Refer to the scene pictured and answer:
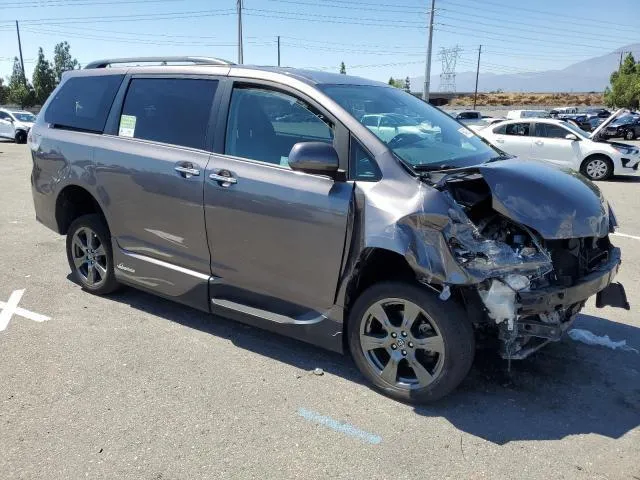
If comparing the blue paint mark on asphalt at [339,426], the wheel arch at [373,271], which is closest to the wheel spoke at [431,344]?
the wheel arch at [373,271]

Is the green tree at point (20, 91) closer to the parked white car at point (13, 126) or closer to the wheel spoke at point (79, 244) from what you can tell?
the parked white car at point (13, 126)

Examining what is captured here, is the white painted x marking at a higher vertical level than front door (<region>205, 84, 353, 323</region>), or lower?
lower

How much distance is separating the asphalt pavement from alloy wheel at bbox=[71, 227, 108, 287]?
0.40 meters

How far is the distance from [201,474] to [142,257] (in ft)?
7.06

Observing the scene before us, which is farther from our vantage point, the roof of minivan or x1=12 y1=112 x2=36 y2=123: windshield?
x1=12 y1=112 x2=36 y2=123: windshield

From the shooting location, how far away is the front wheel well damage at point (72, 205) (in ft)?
16.0

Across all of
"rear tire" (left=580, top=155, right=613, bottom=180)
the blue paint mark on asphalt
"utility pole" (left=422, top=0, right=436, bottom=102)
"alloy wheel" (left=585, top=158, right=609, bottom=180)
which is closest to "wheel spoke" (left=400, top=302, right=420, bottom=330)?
the blue paint mark on asphalt

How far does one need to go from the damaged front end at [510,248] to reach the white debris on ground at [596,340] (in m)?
0.96

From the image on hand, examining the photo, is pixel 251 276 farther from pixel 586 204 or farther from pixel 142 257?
pixel 586 204

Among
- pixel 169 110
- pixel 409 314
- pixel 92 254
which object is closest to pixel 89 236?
pixel 92 254

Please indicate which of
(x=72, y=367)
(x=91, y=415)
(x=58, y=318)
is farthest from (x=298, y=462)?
(x=58, y=318)

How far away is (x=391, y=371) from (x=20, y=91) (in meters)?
68.4

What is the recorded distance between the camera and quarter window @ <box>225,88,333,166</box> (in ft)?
11.9

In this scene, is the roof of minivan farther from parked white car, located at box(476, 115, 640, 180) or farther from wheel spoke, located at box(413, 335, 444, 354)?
parked white car, located at box(476, 115, 640, 180)
